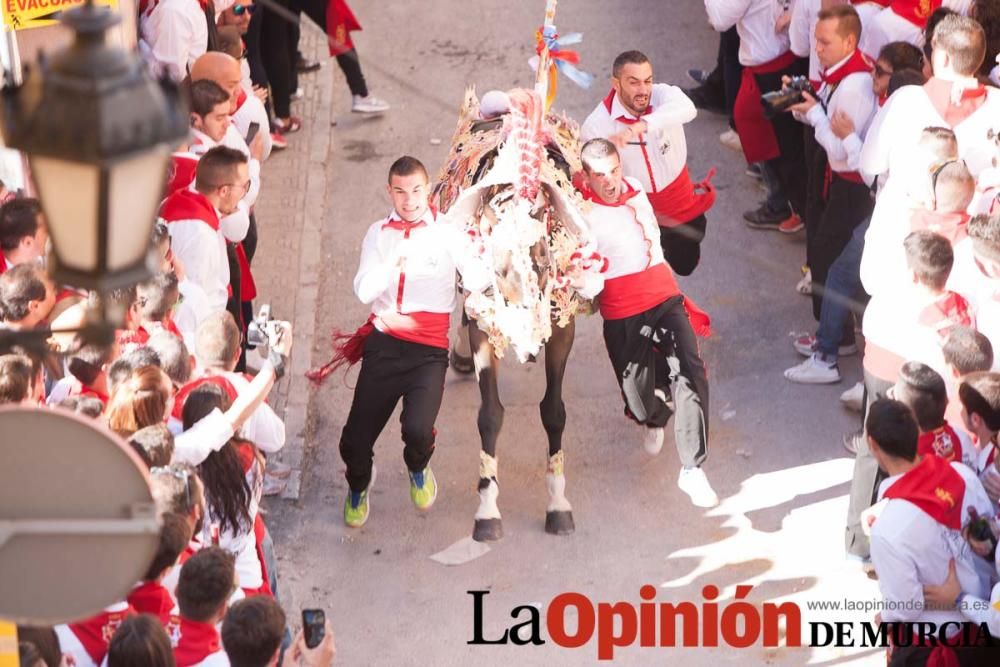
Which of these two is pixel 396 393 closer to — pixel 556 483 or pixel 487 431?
pixel 487 431

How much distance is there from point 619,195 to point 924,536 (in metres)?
2.52

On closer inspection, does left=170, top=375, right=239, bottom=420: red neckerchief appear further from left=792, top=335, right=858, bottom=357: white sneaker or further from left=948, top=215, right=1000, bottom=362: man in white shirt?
left=792, top=335, right=858, bottom=357: white sneaker

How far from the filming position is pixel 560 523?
7305 mm

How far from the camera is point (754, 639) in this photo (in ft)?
21.8

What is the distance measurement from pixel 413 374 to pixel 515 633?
1.36 meters

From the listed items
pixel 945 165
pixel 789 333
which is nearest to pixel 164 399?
pixel 945 165

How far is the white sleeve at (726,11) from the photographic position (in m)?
9.43

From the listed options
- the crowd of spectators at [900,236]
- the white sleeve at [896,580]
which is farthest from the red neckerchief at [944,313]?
the white sleeve at [896,580]

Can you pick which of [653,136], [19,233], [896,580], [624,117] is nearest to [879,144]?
[653,136]

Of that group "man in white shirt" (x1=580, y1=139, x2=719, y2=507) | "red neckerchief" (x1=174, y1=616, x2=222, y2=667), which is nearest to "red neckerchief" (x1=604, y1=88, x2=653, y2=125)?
"man in white shirt" (x1=580, y1=139, x2=719, y2=507)

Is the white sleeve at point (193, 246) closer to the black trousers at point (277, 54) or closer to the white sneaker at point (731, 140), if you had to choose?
the black trousers at point (277, 54)

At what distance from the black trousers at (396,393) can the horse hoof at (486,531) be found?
0.45 m

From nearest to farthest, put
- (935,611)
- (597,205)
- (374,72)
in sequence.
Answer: (935,611) → (597,205) → (374,72)

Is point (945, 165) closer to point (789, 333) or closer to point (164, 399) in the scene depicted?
point (789, 333)
